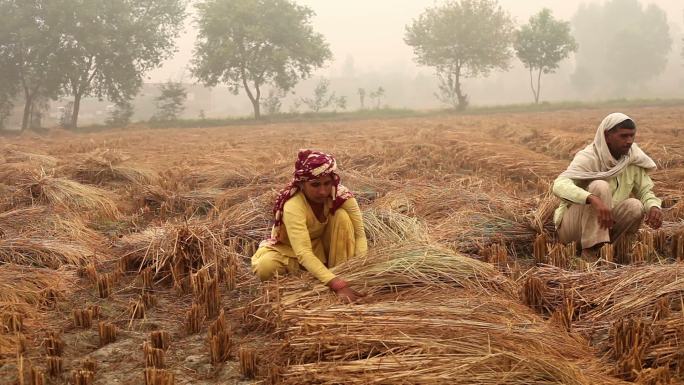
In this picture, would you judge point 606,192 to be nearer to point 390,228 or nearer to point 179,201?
point 390,228

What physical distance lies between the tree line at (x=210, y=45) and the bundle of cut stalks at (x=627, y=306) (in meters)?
25.6

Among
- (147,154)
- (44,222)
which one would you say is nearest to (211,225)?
(44,222)

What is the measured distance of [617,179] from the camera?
153 inches

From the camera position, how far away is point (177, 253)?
140 inches

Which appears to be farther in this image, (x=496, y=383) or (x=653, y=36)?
(x=653, y=36)

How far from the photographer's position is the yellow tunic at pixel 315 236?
3.02 metres

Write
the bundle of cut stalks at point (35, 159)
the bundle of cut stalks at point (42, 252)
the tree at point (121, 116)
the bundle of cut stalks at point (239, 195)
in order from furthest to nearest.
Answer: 1. the tree at point (121, 116)
2. the bundle of cut stalks at point (35, 159)
3. the bundle of cut stalks at point (239, 195)
4. the bundle of cut stalks at point (42, 252)

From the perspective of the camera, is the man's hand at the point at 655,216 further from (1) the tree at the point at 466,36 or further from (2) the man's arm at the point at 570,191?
(1) the tree at the point at 466,36

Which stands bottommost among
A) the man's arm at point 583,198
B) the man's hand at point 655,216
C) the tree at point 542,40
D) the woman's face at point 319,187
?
the man's hand at point 655,216

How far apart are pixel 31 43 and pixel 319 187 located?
2717cm

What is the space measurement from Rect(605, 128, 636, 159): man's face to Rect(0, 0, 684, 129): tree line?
24795 mm

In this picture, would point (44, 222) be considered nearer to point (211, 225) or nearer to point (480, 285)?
point (211, 225)

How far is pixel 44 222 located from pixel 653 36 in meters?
59.0

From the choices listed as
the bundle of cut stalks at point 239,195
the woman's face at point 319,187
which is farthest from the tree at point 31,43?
the woman's face at point 319,187
